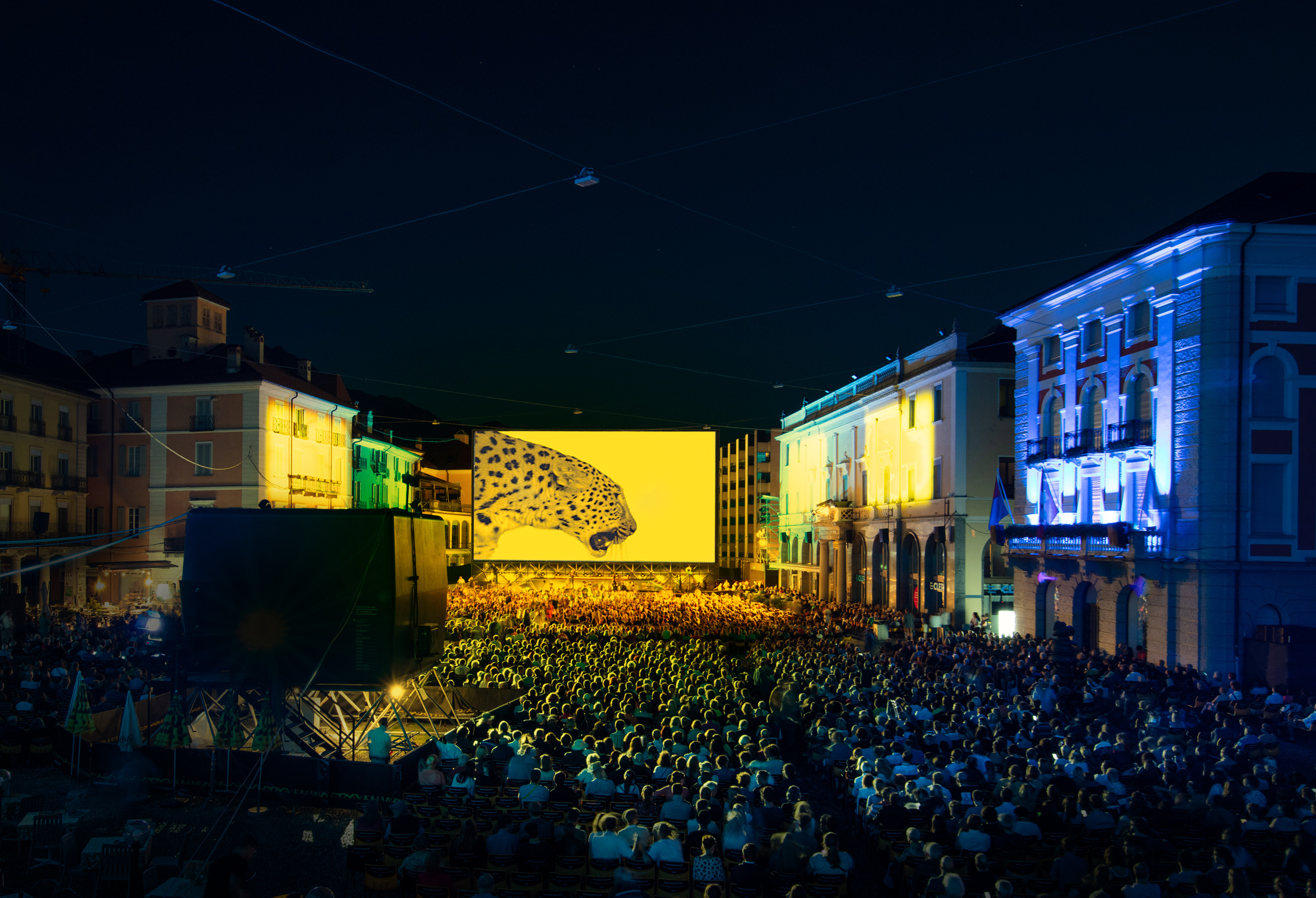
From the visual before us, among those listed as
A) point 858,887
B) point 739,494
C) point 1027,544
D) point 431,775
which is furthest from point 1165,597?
point 739,494

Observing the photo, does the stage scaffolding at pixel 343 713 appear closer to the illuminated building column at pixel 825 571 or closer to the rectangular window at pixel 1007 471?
the rectangular window at pixel 1007 471

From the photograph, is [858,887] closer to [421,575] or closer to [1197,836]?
[1197,836]

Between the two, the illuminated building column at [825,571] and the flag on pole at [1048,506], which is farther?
the illuminated building column at [825,571]

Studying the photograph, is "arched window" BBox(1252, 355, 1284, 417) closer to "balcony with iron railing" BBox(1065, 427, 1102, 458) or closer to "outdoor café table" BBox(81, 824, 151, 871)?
"balcony with iron railing" BBox(1065, 427, 1102, 458)

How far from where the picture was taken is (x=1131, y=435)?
28250 millimetres

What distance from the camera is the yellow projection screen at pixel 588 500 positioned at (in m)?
55.4

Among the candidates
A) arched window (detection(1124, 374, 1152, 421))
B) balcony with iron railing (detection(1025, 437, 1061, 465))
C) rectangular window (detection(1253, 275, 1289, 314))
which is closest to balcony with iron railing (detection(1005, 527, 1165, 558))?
balcony with iron railing (detection(1025, 437, 1061, 465))

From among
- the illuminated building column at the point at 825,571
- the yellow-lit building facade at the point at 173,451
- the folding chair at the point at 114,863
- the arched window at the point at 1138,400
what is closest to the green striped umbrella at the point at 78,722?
the folding chair at the point at 114,863

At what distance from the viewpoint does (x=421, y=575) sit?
1717cm

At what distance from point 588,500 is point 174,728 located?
41.4 m

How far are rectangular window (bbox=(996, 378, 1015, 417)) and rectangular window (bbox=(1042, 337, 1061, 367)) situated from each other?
6.82 m

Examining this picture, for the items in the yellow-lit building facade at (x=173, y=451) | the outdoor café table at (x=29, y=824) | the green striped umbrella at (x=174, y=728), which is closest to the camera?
the outdoor café table at (x=29, y=824)

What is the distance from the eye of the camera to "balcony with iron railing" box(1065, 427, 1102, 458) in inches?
1201

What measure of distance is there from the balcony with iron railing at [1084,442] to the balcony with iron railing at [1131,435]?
77 centimetres
